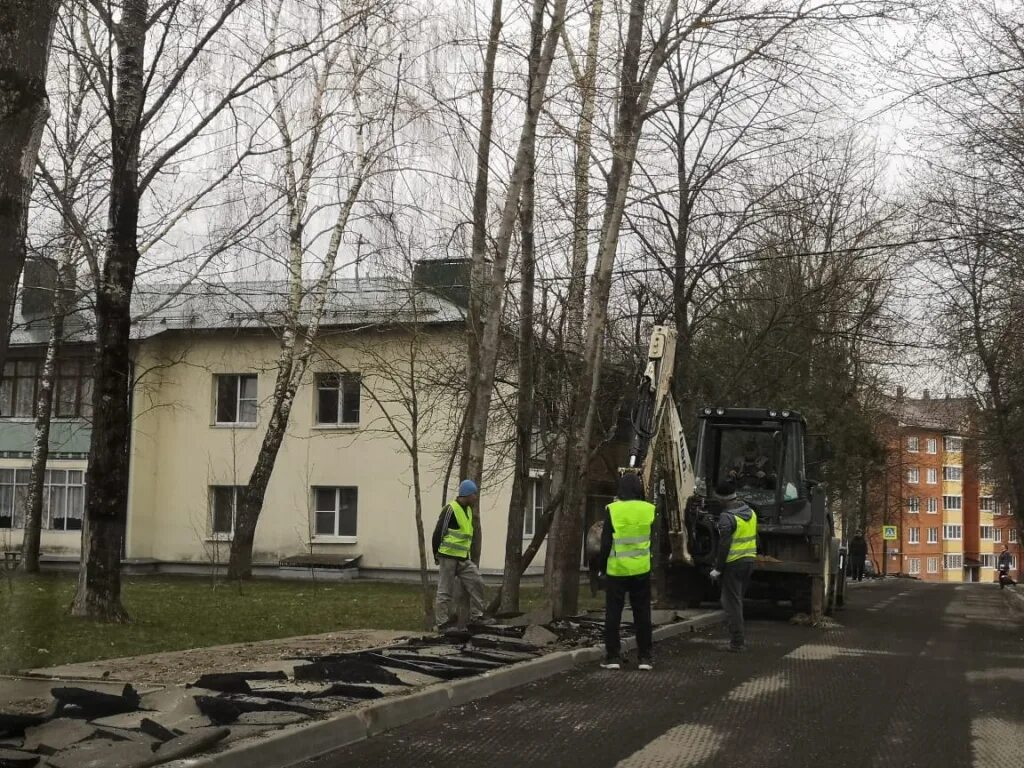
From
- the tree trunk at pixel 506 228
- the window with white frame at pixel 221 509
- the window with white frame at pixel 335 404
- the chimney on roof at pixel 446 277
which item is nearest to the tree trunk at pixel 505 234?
the tree trunk at pixel 506 228

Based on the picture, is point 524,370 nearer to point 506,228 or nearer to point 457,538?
point 506,228

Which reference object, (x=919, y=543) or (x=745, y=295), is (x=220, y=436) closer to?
(x=745, y=295)

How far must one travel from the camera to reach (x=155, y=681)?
32.3 ft

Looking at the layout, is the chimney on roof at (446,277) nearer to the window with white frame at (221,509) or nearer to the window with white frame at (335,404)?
the window with white frame at (335,404)

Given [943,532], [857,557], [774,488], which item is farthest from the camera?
[943,532]

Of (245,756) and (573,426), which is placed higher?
(573,426)

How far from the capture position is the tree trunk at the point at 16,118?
6250mm

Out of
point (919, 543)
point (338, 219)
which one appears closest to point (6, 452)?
point (338, 219)

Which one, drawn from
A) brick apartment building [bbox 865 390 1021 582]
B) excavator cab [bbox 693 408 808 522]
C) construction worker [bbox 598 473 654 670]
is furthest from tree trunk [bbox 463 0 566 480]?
brick apartment building [bbox 865 390 1021 582]

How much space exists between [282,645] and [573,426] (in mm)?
5443

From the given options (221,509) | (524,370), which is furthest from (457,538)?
(221,509)

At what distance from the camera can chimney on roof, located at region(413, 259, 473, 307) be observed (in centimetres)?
1974

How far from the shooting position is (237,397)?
116ft

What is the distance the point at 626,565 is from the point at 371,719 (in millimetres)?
4140
